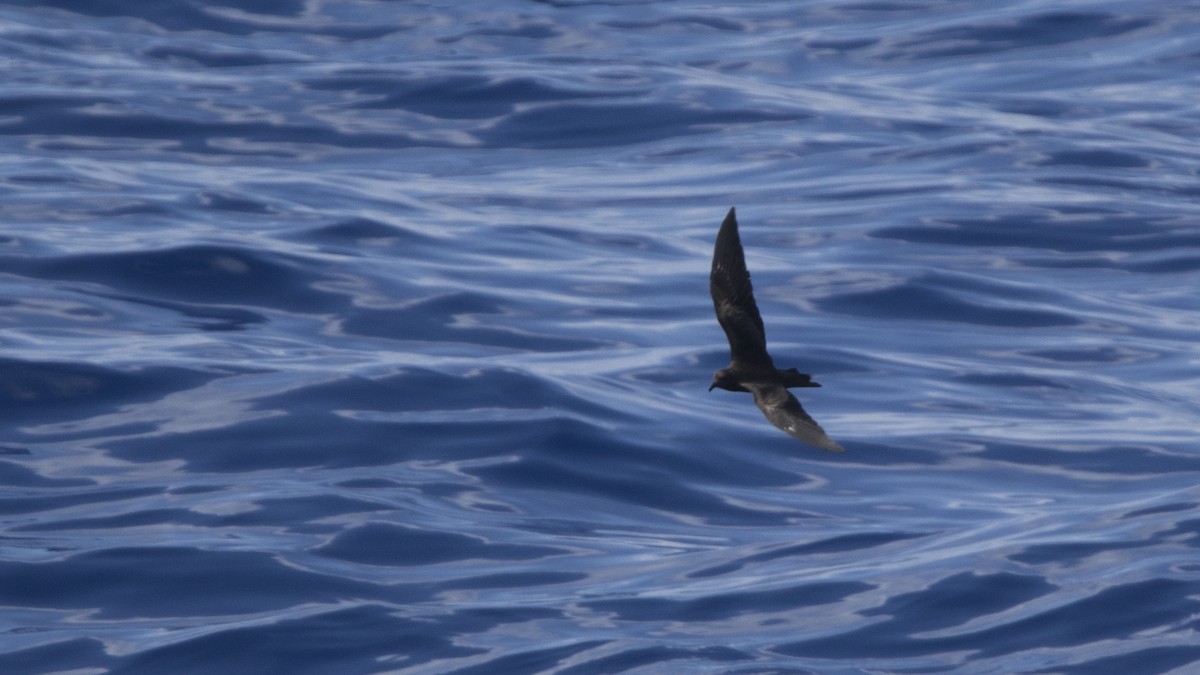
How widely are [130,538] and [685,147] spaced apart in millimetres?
11907

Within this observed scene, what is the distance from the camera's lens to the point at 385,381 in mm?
13586

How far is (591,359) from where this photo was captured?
14.5m

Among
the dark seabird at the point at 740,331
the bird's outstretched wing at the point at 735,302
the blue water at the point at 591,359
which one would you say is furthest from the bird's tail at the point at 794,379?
the blue water at the point at 591,359

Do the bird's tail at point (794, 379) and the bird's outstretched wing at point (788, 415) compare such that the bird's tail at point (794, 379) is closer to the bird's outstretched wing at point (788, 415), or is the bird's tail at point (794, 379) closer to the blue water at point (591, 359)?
the bird's outstretched wing at point (788, 415)

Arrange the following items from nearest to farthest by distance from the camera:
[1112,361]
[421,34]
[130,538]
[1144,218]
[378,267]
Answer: [130,538] < [1112,361] < [378,267] < [1144,218] < [421,34]

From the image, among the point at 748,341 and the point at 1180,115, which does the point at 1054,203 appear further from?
the point at 748,341

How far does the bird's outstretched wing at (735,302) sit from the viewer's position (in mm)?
8109

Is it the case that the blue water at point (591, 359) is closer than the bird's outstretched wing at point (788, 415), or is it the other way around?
the bird's outstretched wing at point (788, 415)

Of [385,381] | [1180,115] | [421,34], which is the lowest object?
[385,381]

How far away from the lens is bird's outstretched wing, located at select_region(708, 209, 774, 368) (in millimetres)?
8109

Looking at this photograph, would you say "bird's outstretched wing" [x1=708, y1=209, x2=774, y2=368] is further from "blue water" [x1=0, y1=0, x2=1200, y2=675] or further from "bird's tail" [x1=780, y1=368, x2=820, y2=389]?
"blue water" [x1=0, y1=0, x2=1200, y2=675]

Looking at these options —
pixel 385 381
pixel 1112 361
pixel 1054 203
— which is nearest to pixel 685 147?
pixel 1054 203

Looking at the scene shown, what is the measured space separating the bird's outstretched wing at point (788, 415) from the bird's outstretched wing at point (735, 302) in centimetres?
26

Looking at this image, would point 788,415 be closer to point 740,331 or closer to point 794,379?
point 794,379
